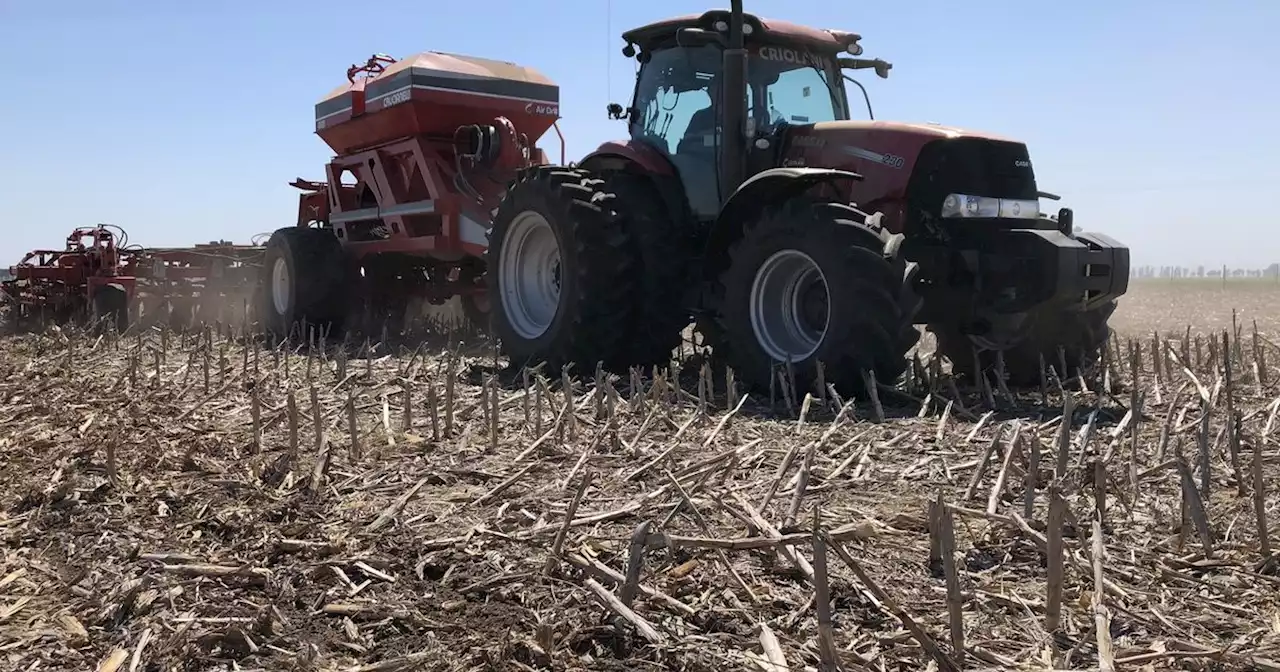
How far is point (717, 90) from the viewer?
6625 millimetres

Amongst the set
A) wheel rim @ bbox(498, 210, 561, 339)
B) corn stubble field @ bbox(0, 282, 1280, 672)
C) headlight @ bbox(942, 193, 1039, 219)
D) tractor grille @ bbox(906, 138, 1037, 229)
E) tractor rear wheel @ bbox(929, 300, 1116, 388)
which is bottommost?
corn stubble field @ bbox(0, 282, 1280, 672)

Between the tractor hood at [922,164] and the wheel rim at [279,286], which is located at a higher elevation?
the tractor hood at [922,164]

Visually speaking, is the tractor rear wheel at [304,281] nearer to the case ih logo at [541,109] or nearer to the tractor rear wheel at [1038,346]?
the case ih logo at [541,109]

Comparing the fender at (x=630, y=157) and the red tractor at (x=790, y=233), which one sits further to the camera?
the fender at (x=630, y=157)

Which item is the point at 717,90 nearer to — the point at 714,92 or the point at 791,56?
the point at 714,92

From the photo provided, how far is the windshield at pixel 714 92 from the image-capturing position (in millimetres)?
6645

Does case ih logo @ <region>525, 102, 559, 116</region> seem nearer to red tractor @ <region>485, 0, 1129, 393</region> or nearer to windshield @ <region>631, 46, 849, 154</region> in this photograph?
red tractor @ <region>485, 0, 1129, 393</region>

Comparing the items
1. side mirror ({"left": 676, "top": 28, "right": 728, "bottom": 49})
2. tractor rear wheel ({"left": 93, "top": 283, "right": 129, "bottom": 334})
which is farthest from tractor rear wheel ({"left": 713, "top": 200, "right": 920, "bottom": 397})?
tractor rear wheel ({"left": 93, "top": 283, "right": 129, "bottom": 334})

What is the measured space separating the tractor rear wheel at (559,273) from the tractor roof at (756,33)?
928 mm

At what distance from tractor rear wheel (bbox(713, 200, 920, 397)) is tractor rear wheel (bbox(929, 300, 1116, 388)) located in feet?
2.88

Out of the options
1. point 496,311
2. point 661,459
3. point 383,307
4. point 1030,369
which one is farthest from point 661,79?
point 383,307

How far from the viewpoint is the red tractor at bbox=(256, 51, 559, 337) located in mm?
9141

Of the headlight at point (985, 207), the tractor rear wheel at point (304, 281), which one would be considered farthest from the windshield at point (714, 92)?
the tractor rear wheel at point (304, 281)

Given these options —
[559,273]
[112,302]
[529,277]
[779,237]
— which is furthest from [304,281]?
[779,237]
